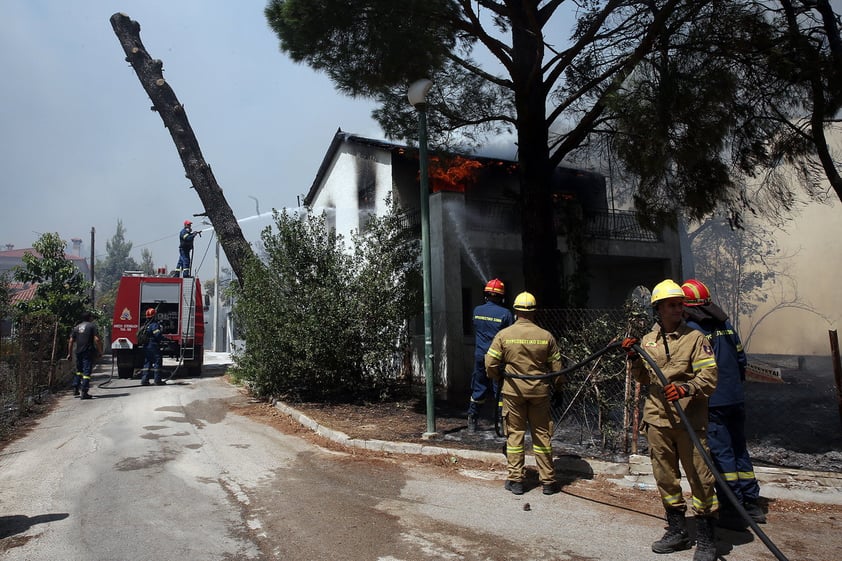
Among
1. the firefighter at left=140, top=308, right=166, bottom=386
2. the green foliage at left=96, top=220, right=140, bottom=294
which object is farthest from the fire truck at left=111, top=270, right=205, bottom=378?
the green foliage at left=96, top=220, right=140, bottom=294

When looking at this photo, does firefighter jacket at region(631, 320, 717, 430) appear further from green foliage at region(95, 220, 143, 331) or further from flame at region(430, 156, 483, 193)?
green foliage at region(95, 220, 143, 331)

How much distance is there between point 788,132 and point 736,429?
5.84 metres

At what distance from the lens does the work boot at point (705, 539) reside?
3703 millimetres

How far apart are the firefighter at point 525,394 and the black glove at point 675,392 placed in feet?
5.69

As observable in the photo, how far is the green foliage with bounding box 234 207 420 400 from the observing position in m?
10.1

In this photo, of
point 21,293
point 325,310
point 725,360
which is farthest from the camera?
point 21,293

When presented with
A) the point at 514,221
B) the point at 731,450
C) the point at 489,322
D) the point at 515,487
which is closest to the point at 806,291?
the point at 514,221

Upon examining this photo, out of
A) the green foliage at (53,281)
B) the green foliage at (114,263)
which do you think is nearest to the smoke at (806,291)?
the green foliage at (53,281)

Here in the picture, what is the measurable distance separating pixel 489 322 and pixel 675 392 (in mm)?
3793

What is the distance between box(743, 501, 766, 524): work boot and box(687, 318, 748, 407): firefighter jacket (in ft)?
2.60

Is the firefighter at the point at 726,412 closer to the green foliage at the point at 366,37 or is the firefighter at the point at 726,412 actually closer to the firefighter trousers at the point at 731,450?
the firefighter trousers at the point at 731,450

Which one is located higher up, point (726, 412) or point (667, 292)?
point (667, 292)

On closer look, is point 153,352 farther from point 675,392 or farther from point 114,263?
point 114,263

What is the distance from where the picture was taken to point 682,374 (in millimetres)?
3863
